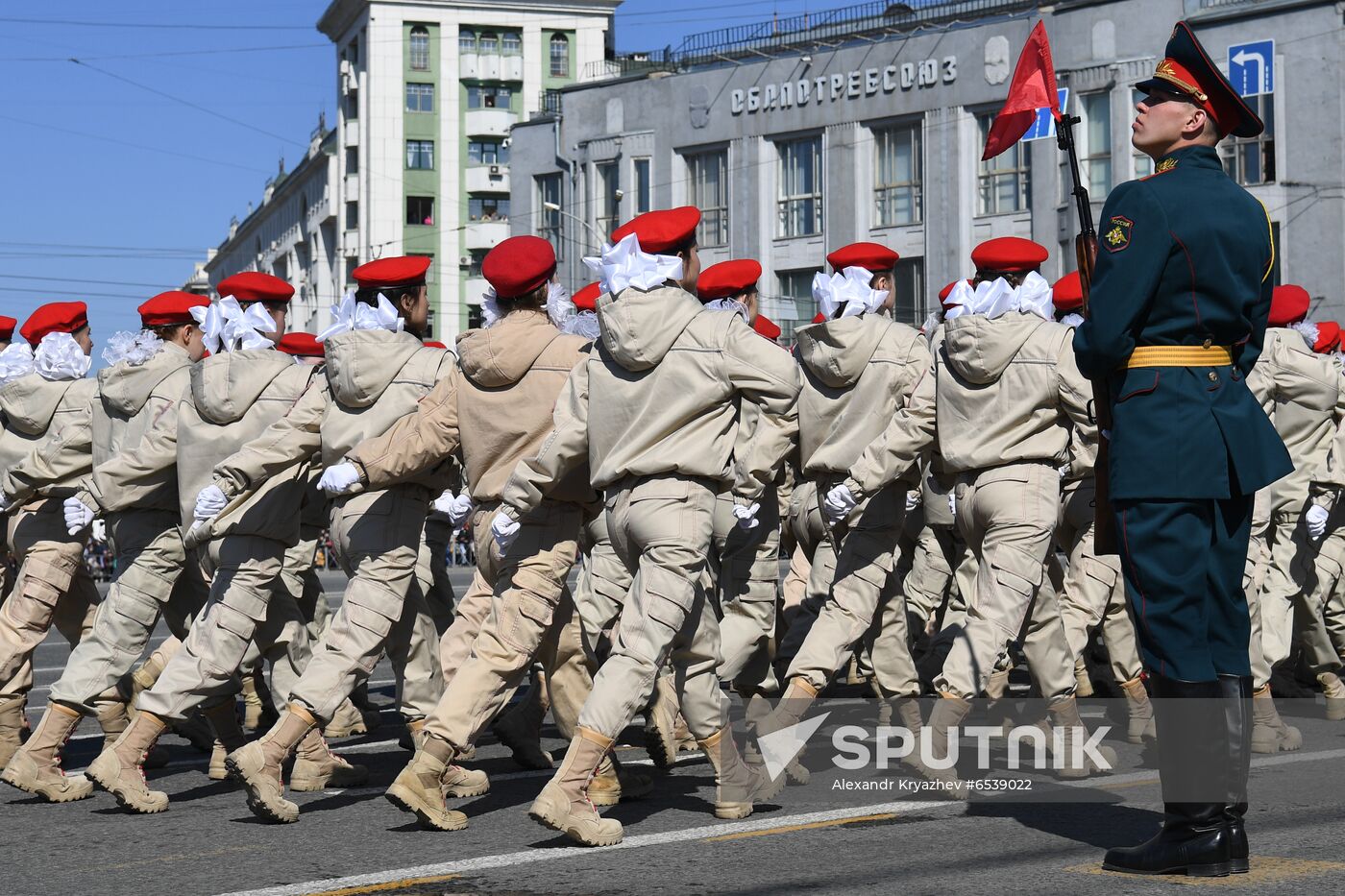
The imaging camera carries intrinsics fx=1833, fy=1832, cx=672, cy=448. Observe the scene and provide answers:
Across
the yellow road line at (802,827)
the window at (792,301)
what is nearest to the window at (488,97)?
the window at (792,301)

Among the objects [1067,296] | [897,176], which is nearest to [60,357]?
[1067,296]

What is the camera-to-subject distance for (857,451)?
28.3 ft

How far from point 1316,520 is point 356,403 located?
209 inches

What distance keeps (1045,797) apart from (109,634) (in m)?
3.98

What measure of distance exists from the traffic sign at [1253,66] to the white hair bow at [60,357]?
96.9 feet

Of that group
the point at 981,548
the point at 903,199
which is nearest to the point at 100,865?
the point at 981,548

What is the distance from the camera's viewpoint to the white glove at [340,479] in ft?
23.1

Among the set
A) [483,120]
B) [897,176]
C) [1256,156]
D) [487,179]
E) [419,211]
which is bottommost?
[1256,156]

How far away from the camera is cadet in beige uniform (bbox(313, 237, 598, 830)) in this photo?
6773 mm

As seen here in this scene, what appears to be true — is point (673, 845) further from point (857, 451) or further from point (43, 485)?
point (43, 485)

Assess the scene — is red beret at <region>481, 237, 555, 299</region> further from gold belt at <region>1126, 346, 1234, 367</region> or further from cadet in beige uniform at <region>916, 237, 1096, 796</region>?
gold belt at <region>1126, 346, 1234, 367</region>

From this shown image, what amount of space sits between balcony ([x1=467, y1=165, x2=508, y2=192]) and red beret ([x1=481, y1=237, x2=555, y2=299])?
70877 millimetres

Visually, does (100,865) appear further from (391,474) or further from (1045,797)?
(1045,797)

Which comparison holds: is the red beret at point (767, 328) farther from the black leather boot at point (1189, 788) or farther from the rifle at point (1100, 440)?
the black leather boot at point (1189, 788)
